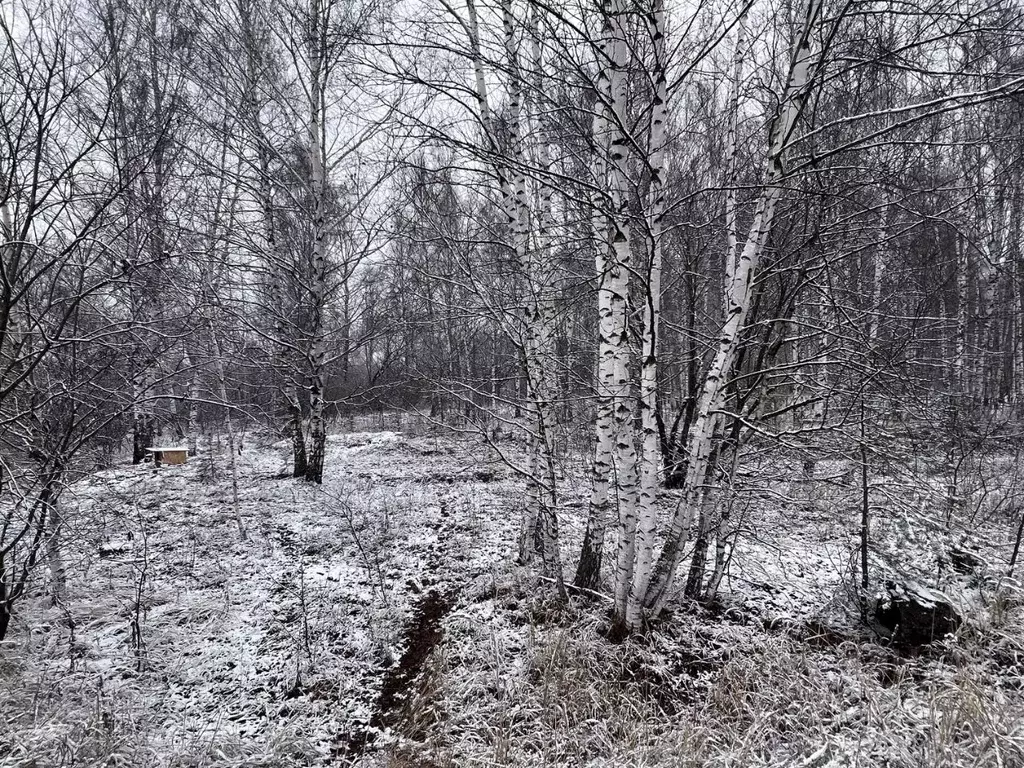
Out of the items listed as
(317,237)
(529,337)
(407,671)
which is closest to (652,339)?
(529,337)

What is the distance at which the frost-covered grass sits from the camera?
109 inches

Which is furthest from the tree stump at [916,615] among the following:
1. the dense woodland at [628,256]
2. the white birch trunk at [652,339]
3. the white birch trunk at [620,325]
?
the white birch trunk at [620,325]

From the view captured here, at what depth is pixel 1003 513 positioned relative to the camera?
618 cm

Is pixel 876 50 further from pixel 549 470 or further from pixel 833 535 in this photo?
pixel 833 535

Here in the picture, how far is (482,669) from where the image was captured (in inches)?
145

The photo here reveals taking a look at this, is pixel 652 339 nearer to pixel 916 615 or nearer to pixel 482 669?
pixel 482 669

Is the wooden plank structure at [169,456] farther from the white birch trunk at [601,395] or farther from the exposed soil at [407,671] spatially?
the white birch trunk at [601,395]

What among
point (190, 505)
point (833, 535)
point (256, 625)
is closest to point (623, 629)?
point (256, 625)

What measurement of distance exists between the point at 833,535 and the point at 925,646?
254 cm

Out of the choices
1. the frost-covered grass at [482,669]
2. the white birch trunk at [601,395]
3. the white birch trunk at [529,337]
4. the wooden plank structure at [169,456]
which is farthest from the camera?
the wooden plank structure at [169,456]

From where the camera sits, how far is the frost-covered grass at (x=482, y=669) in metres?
2.77

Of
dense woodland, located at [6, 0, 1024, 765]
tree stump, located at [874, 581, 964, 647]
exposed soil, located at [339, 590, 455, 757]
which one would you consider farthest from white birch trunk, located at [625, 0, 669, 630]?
tree stump, located at [874, 581, 964, 647]

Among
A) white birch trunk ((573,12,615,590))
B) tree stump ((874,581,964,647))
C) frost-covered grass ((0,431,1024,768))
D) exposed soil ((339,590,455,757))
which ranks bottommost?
exposed soil ((339,590,455,757))

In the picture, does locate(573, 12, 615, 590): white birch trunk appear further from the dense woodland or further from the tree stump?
the tree stump
